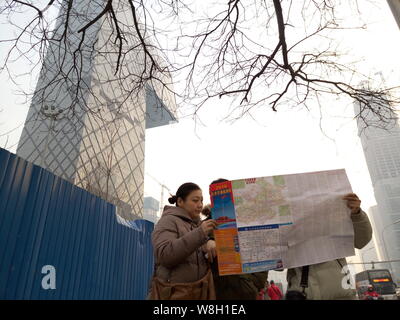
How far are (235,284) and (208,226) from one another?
51 cm

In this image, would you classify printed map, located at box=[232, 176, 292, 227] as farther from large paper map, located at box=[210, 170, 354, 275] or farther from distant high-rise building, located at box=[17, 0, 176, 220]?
distant high-rise building, located at box=[17, 0, 176, 220]

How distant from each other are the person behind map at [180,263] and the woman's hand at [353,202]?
88 centimetres

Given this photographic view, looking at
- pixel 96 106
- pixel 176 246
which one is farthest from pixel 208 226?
pixel 96 106

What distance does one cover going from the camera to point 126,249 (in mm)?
5914

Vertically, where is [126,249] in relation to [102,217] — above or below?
below

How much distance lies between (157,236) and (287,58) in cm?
329

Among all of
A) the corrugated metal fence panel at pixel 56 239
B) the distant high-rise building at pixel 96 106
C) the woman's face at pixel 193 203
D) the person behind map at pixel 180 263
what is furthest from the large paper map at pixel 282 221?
the corrugated metal fence panel at pixel 56 239

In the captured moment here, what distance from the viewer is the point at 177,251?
159 centimetres

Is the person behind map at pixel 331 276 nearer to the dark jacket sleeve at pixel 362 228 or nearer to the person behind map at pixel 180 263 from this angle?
the dark jacket sleeve at pixel 362 228

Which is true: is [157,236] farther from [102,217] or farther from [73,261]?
[102,217]

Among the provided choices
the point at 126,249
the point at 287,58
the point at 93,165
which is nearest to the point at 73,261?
the point at 126,249

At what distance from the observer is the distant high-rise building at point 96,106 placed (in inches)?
141

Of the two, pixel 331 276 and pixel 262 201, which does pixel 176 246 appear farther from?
pixel 331 276
